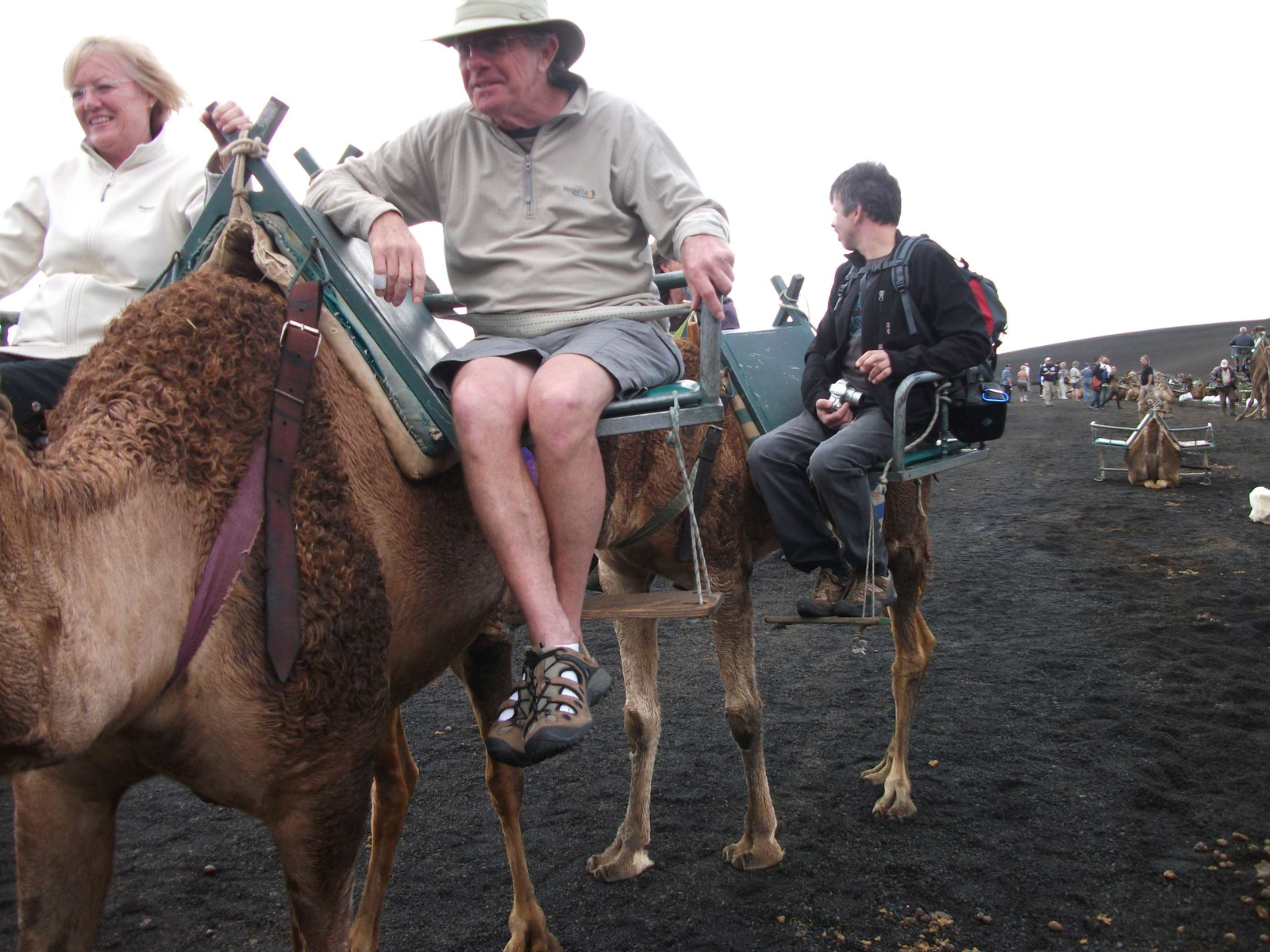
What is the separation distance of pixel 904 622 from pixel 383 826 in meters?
2.57

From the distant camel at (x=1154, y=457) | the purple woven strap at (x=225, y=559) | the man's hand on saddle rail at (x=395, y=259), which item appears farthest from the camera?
the distant camel at (x=1154, y=457)

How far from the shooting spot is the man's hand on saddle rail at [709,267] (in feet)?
7.52

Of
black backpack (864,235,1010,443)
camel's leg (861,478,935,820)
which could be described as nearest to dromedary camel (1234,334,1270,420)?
camel's leg (861,478,935,820)

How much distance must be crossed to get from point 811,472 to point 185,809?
10.9 ft

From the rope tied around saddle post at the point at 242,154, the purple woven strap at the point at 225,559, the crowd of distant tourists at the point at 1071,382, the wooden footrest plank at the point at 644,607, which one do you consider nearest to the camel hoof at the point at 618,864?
the wooden footrest plank at the point at 644,607

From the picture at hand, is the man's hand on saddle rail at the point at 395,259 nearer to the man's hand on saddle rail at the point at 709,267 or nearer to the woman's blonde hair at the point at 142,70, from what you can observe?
the man's hand on saddle rail at the point at 709,267

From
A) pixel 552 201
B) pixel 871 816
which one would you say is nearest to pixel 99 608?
pixel 552 201

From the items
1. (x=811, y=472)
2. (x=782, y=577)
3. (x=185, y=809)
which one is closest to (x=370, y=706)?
(x=811, y=472)

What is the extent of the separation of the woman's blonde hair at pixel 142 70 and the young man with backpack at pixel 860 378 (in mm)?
2289

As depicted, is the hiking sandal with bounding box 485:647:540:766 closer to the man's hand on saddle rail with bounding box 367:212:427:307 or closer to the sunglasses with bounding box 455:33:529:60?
the man's hand on saddle rail with bounding box 367:212:427:307

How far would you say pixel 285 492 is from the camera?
190cm

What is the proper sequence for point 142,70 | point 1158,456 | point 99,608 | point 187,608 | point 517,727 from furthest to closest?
point 1158,456
point 142,70
point 517,727
point 187,608
point 99,608

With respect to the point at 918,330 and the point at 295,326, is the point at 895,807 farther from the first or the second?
the point at 295,326

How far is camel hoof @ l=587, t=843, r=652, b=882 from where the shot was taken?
12.8ft
